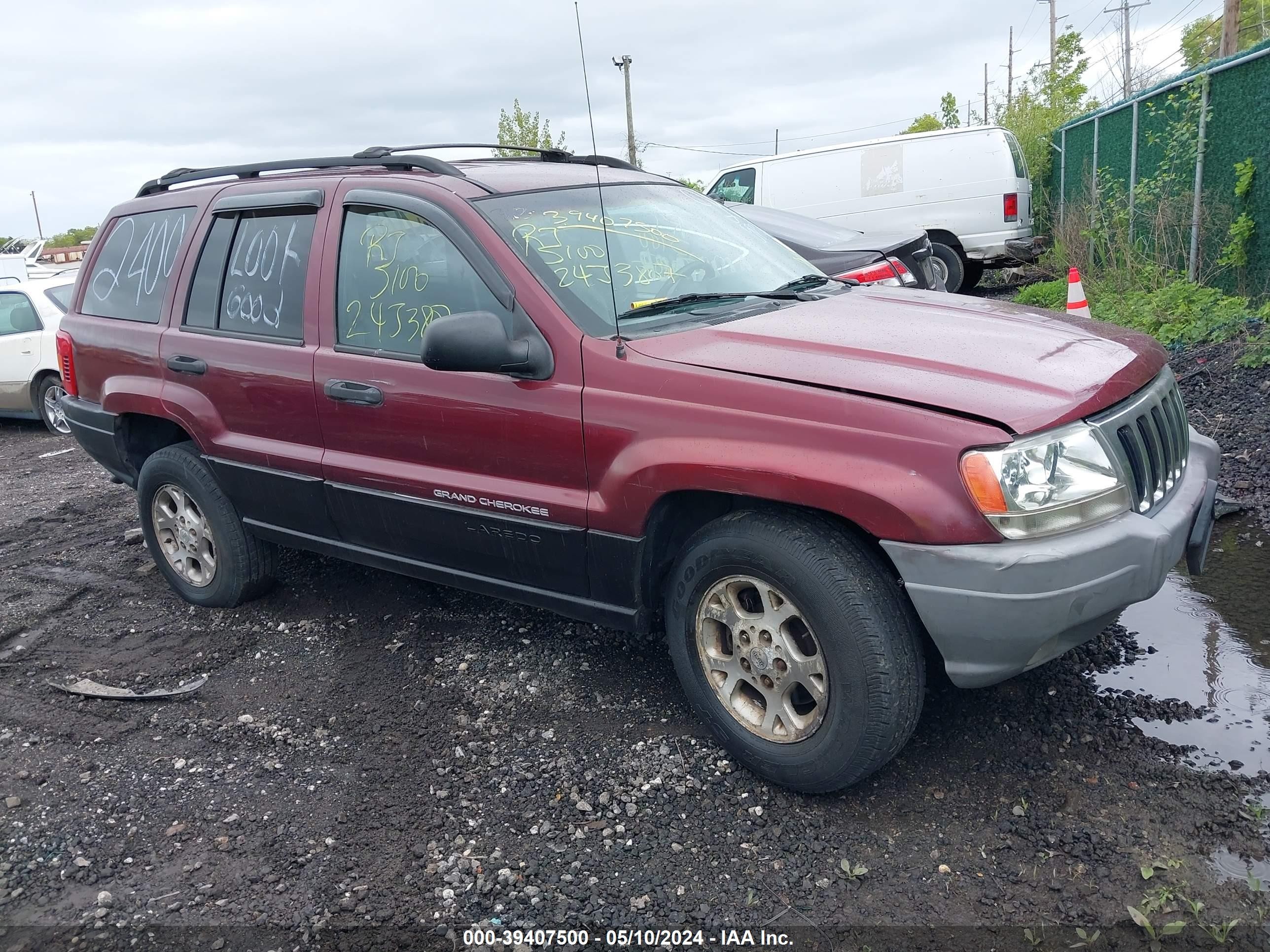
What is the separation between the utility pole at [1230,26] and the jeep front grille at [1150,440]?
12820 millimetres

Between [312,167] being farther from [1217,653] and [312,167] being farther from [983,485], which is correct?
[1217,653]

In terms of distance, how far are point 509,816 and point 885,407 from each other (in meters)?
1.69

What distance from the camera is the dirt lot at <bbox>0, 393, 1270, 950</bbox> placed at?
8.54ft

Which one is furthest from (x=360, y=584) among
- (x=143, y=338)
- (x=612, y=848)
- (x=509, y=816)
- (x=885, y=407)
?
(x=885, y=407)

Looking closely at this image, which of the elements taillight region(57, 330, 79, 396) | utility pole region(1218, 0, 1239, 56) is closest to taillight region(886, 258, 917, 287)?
taillight region(57, 330, 79, 396)

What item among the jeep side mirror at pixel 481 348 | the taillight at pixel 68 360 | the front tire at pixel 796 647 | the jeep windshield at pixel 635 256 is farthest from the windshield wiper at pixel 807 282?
the taillight at pixel 68 360

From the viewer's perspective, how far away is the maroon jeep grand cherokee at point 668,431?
8.64ft

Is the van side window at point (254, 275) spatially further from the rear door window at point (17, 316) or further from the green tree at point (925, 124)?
the green tree at point (925, 124)

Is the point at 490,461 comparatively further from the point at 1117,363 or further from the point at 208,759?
the point at 1117,363

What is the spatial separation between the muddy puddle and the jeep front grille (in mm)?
773

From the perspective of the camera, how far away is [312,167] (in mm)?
4141

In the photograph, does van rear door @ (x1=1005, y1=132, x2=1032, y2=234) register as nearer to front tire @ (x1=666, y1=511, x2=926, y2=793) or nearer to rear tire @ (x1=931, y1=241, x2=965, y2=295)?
rear tire @ (x1=931, y1=241, x2=965, y2=295)

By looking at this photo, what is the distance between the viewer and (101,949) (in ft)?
8.73

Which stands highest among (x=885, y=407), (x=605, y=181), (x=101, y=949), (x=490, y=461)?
(x=605, y=181)
